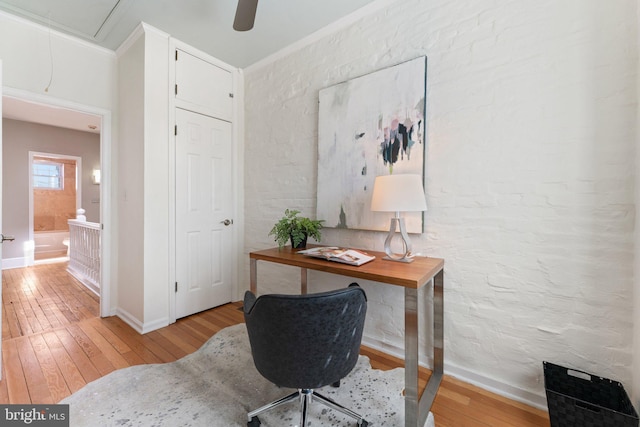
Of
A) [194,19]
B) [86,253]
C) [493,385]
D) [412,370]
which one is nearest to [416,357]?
[412,370]

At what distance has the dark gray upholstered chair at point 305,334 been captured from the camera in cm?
108

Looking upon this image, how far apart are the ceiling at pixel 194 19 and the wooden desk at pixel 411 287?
1.95 m

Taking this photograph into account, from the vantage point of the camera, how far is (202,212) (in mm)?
2895

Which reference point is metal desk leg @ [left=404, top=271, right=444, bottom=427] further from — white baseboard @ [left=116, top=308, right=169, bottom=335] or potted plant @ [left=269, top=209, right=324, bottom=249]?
white baseboard @ [left=116, top=308, right=169, bottom=335]

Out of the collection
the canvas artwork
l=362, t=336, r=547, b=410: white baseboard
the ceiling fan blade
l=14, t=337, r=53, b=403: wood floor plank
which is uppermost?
the ceiling fan blade

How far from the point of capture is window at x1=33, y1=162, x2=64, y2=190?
6.32 meters

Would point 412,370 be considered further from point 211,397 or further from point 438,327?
point 211,397

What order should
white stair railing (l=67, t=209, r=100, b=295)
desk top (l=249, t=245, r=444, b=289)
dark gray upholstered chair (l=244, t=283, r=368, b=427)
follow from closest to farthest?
dark gray upholstered chair (l=244, t=283, r=368, b=427)
desk top (l=249, t=245, r=444, b=289)
white stair railing (l=67, t=209, r=100, b=295)

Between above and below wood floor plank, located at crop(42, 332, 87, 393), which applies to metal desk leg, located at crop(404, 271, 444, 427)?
above

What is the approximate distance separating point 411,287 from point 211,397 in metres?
1.35

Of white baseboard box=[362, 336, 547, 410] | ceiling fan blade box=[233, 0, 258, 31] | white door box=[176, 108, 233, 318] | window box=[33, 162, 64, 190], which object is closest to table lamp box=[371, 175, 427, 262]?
white baseboard box=[362, 336, 547, 410]

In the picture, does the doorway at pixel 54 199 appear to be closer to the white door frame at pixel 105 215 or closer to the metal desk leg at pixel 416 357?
the white door frame at pixel 105 215

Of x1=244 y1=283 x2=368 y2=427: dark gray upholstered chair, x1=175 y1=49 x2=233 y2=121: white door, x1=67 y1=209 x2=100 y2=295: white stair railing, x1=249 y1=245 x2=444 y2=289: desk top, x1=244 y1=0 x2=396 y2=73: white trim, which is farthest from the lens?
x1=67 y1=209 x2=100 y2=295: white stair railing

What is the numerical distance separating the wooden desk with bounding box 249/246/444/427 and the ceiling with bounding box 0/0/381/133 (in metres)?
1.95
